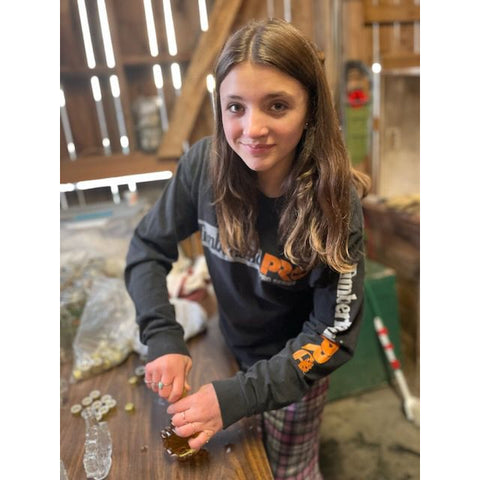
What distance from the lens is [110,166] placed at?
229 cm

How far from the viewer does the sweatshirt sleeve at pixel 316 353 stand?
2.88 feet

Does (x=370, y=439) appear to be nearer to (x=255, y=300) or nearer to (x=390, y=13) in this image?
(x=255, y=300)

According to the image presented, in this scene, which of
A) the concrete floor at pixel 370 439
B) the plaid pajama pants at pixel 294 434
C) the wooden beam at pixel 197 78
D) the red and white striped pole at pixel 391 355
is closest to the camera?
the plaid pajama pants at pixel 294 434

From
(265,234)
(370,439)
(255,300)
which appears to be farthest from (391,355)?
(265,234)

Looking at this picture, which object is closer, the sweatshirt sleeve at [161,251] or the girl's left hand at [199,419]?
the girl's left hand at [199,419]

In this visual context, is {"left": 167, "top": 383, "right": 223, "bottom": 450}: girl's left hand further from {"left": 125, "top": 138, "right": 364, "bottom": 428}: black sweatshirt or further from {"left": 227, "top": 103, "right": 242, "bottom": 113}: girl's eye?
{"left": 227, "top": 103, "right": 242, "bottom": 113}: girl's eye

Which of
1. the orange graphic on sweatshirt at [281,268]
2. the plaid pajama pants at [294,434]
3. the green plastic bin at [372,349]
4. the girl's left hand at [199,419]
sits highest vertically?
the orange graphic on sweatshirt at [281,268]

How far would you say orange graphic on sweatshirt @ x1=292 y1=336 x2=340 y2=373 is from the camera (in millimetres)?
898

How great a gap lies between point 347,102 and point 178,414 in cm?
200

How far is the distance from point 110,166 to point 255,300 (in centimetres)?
151

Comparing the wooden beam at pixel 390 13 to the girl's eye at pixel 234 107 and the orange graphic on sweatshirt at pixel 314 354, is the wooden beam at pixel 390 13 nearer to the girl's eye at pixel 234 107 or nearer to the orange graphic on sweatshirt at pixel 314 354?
the girl's eye at pixel 234 107

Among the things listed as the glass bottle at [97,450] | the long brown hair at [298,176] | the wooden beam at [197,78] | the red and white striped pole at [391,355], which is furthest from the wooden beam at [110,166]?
the glass bottle at [97,450]

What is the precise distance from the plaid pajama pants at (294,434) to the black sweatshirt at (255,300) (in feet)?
0.54
